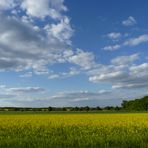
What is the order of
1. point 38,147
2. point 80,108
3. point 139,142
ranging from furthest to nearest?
1. point 80,108
2. point 139,142
3. point 38,147

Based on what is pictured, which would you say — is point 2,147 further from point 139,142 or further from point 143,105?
point 143,105

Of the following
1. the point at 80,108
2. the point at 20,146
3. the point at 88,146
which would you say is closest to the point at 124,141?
the point at 88,146

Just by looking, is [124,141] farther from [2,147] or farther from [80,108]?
[80,108]

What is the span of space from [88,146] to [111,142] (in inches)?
72.2

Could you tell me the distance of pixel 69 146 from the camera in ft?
51.2

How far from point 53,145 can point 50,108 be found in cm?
17970

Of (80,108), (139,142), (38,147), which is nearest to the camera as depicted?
(38,147)

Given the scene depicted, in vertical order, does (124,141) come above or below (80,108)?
below

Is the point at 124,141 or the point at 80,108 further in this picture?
the point at 80,108

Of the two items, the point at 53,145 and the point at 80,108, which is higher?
the point at 80,108

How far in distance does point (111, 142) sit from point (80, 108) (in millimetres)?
174522

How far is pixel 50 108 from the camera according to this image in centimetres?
19462

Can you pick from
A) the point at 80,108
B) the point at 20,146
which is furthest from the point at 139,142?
the point at 80,108

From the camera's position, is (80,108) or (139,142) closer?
(139,142)
